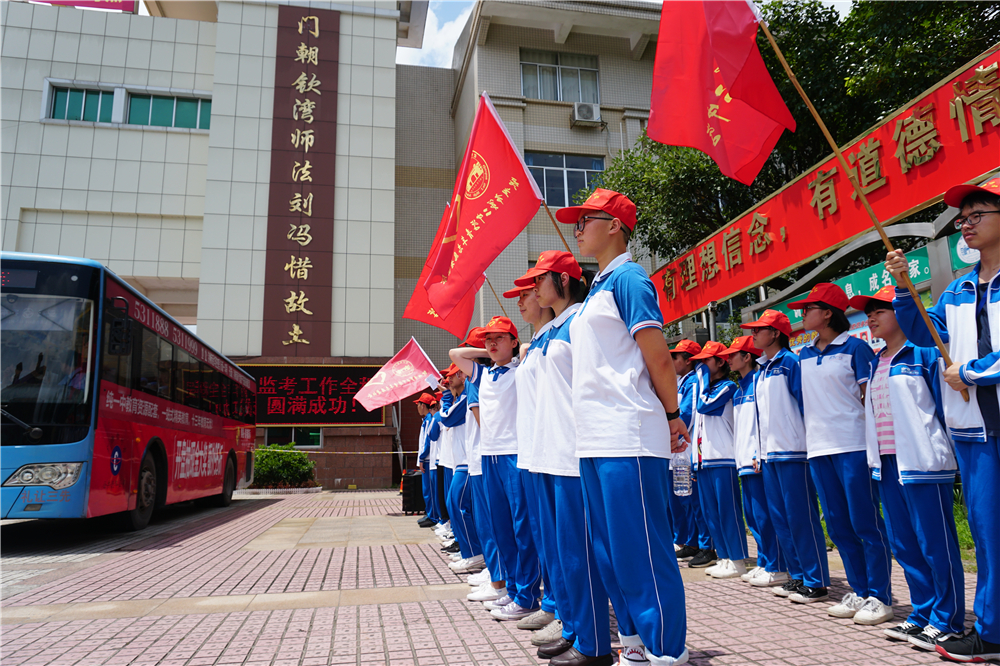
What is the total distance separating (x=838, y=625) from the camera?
359cm

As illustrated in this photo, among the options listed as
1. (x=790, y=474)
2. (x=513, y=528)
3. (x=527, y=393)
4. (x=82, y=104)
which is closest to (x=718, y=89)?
(x=527, y=393)

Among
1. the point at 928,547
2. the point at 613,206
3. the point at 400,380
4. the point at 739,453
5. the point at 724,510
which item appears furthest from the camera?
the point at 400,380

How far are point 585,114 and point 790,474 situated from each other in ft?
60.7

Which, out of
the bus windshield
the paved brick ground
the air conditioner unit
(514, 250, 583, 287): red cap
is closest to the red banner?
the paved brick ground

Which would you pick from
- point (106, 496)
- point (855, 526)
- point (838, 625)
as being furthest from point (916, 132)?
point (106, 496)

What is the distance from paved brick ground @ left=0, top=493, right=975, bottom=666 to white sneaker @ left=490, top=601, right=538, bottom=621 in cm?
9

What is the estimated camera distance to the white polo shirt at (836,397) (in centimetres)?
392

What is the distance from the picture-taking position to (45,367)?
275 inches

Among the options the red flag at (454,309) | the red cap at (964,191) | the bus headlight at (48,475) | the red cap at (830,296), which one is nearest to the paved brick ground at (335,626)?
the bus headlight at (48,475)

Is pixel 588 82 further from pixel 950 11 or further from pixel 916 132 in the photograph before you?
pixel 916 132

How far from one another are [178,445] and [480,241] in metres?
7.27

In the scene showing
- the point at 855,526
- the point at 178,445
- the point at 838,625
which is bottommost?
the point at 838,625

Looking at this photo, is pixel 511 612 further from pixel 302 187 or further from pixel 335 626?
pixel 302 187

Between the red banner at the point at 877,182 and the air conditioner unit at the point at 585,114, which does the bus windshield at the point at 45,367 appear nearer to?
the red banner at the point at 877,182
